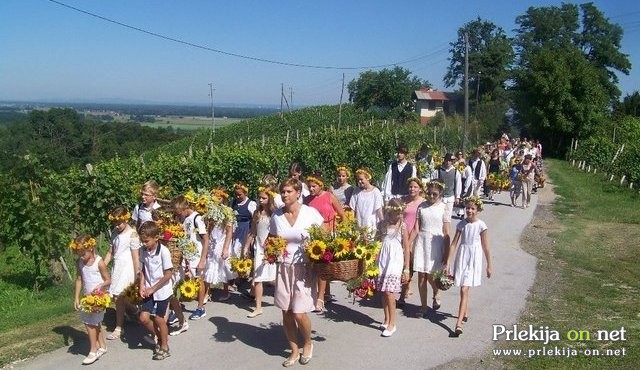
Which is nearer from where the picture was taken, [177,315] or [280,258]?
[280,258]

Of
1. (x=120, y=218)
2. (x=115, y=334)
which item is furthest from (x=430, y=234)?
(x=115, y=334)

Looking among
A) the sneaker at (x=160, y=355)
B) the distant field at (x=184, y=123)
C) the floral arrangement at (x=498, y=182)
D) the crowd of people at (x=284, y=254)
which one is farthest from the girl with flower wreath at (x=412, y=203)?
the distant field at (x=184, y=123)

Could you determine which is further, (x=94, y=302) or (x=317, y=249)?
(x=94, y=302)

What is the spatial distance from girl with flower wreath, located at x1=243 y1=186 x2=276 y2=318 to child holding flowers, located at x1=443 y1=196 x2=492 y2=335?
2.11 m

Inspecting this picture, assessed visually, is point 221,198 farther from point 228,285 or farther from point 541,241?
point 541,241

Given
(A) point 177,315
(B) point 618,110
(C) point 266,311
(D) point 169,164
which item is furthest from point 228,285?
(B) point 618,110

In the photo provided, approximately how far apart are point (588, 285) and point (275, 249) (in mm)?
5552

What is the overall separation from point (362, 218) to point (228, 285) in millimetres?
2077

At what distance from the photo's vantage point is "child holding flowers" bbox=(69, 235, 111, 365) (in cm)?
605

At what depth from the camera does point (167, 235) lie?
6.39 metres

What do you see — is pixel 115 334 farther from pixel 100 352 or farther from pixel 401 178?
pixel 401 178

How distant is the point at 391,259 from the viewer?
22.0ft

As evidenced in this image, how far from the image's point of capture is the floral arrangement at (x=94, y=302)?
5941 mm

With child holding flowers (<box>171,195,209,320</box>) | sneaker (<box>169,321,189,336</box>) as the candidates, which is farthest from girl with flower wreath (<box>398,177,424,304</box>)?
sneaker (<box>169,321,189,336</box>)
